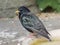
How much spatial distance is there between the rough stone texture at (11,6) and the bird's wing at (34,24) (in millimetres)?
3223

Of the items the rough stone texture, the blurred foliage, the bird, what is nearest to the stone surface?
the rough stone texture

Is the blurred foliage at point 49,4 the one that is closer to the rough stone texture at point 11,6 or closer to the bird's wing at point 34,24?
the rough stone texture at point 11,6

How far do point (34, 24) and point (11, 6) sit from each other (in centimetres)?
348

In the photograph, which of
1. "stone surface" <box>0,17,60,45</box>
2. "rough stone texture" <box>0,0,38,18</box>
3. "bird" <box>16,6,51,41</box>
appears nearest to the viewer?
"bird" <box>16,6,51,41</box>

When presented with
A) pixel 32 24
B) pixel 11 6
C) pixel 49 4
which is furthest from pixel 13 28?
pixel 32 24

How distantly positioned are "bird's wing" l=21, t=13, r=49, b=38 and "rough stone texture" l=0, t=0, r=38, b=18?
127 inches

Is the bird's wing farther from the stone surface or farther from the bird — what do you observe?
the stone surface

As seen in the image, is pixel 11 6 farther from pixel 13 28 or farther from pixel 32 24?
pixel 32 24

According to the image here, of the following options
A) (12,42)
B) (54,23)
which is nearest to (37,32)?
(12,42)

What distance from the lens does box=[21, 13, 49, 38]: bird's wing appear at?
5.49m

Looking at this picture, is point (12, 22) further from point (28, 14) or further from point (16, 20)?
point (28, 14)

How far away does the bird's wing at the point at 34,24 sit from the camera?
5488 millimetres

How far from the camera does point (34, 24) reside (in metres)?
5.59

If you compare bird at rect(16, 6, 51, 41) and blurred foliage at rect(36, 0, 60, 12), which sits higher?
blurred foliage at rect(36, 0, 60, 12)
